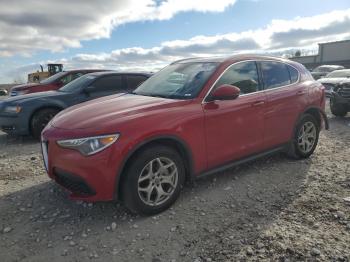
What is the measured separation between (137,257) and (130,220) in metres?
0.66

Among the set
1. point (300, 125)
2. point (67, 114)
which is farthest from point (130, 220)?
point (300, 125)

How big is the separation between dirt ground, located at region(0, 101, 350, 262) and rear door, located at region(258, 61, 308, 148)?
22.4 inches

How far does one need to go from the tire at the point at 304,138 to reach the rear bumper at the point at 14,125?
5367 mm

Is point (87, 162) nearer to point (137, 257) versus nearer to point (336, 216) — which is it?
point (137, 257)

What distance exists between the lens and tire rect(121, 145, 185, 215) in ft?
11.1

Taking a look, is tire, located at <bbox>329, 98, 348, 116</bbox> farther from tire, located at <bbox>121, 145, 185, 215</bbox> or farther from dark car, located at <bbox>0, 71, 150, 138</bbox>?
tire, located at <bbox>121, 145, 185, 215</bbox>

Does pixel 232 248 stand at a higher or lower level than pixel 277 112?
lower

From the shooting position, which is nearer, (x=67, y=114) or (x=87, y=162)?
(x=87, y=162)

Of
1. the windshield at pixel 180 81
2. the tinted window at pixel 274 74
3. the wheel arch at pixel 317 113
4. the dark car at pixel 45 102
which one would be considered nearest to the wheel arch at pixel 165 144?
the windshield at pixel 180 81

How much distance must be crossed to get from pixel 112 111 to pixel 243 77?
1882 mm

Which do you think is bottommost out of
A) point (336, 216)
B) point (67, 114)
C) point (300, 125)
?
point (336, 216)

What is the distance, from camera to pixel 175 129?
3629mm

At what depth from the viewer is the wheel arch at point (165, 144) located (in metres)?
3.34

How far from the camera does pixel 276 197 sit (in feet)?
13.3
